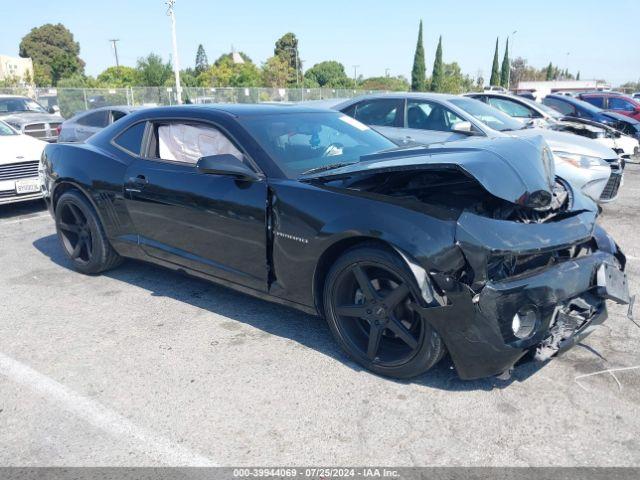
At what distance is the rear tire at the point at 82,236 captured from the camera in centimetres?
487

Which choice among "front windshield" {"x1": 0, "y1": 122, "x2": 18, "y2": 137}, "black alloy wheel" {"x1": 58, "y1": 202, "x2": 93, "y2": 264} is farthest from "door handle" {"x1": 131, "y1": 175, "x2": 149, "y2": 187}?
"front windshield" {"x1": 0, "y1": 122, "x2": 18, "y2": 137}

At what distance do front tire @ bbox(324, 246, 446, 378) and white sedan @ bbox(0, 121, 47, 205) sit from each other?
5.73m

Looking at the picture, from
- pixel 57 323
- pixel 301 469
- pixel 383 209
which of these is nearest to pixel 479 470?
pixel 301 469

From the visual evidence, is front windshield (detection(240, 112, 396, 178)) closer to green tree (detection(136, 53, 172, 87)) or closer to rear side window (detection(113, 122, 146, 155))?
rear side window (detection(113, 122, 146, 155))

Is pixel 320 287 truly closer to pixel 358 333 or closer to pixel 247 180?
pixel 358 333

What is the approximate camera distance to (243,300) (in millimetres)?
4395

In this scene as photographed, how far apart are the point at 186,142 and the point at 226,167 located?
3.12 feet

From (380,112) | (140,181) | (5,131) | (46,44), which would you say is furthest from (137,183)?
(46,44)

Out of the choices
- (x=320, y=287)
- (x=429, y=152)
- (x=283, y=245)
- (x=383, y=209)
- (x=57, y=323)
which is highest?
(x=429, y=152)

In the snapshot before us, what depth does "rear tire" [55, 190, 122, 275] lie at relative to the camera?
4871mm

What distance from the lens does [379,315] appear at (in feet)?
10.0

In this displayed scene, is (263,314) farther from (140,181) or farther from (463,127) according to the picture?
(463,127)

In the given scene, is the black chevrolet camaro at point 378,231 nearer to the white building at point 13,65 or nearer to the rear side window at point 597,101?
the rear side window at point 597,101

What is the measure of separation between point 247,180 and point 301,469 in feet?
6.17
